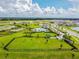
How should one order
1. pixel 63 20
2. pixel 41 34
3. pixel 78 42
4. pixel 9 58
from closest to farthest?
pixel 9 58 < pixel 78 42 < pixel 41 34 < pixel 63 20

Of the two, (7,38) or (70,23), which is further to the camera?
(70,23)

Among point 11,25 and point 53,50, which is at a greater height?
point 11,25

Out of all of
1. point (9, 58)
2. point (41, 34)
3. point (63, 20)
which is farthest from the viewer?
point (63, 20)

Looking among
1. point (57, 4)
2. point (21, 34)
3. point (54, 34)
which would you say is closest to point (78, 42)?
point (54, 34)

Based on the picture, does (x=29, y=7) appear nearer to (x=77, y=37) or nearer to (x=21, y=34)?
(x=21, y=34)

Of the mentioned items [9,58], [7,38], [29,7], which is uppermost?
[29,7]

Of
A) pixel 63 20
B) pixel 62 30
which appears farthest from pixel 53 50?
pixel 63 20

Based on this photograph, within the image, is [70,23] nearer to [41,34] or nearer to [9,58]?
[41,34]
